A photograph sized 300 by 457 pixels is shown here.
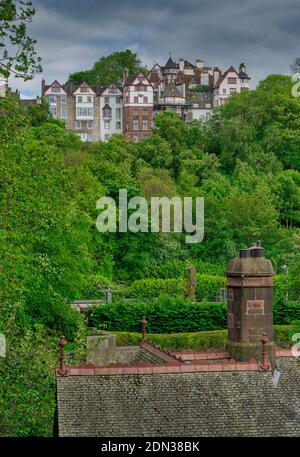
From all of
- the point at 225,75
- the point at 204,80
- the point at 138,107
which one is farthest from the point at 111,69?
the point at 225,75

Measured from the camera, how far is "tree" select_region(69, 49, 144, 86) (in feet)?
429

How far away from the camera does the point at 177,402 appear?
57.2 ft

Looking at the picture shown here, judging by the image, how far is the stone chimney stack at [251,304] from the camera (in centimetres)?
1975

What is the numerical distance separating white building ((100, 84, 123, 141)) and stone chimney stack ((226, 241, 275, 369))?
102612 millimetres

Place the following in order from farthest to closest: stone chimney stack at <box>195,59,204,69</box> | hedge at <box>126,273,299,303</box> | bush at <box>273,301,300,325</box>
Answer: stone chimney stack at <box>195,59,204,69</box> → hedge at <box>126,273,299,303</box> → bush at <box>273,301,300,325</box>

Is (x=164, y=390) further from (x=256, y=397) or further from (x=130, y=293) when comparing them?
(x=130, y=293)

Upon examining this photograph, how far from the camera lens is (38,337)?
21.3 m

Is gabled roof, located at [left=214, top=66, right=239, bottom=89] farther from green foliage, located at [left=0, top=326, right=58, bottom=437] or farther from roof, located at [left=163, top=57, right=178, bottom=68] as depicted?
green foliage, located at [left=0, top=326, right=58, bottom=437]

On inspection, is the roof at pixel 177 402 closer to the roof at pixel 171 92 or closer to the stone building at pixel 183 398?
the stone building at pixel 183 398

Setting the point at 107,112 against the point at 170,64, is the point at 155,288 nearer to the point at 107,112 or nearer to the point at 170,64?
the point at 107,112

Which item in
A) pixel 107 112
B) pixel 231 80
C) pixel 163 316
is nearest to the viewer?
pixel 163 316

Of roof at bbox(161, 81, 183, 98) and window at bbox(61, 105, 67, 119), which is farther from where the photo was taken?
roof at bbox(161, 81, 183, 98)

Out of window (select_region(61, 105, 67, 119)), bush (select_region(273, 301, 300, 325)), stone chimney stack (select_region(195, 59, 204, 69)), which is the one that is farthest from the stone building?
stone chimney stack (select_region(195, 59, 204, 69))

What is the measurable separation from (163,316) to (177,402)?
88.6 feet
